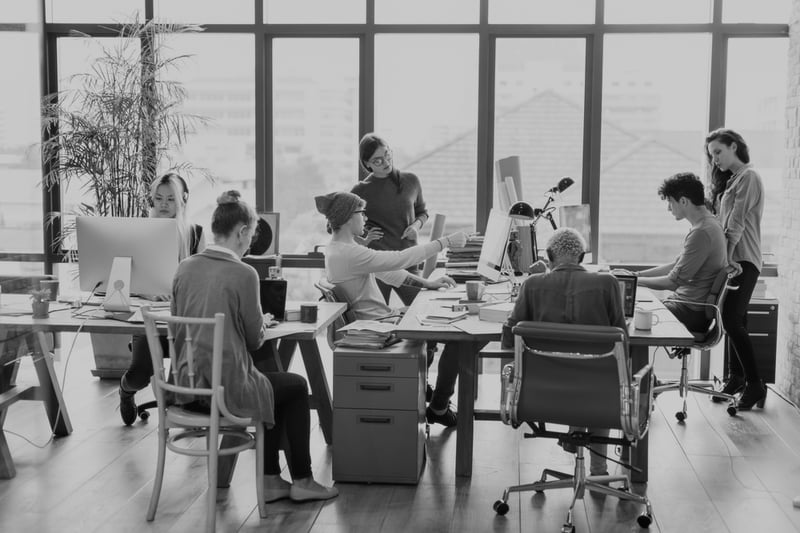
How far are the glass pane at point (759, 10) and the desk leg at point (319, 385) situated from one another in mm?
4144

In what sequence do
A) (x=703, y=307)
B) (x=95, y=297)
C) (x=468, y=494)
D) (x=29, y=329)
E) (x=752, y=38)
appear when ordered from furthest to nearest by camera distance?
(x=752, y=38) < (x=703, y=307) < (x=95, y=297) < (x=29, y=329) < (x=468, y=494)

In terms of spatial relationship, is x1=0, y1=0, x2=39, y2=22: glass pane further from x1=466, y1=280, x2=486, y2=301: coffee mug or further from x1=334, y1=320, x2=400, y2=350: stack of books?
x1=466, y1=280, x2=486, y2=301: coffee mug

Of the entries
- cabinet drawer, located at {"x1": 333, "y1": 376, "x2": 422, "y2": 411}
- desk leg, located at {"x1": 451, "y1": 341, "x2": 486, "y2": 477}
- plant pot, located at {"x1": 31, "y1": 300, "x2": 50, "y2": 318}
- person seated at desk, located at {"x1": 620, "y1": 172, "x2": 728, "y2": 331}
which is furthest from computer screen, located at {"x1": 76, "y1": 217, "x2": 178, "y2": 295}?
person seated at desk, located at {"x1": 620, "y1": 172, "x2": 728, "y2": 331}

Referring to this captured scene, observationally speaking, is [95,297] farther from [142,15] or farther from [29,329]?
[142,15]

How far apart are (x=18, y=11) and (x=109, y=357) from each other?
2.48 m

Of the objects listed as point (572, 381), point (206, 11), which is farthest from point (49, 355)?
point (206, 11)

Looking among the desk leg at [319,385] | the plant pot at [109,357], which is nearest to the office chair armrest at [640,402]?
the desk leg at [319,385]

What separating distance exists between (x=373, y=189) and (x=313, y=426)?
1701mm

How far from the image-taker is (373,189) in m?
6.12

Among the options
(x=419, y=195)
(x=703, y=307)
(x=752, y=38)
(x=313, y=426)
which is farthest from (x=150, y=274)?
(x=752, y=38)

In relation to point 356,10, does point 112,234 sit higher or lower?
lower

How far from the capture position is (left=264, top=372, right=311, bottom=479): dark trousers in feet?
12.6

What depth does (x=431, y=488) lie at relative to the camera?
4133 millimetres

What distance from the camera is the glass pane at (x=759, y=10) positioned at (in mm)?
6766
